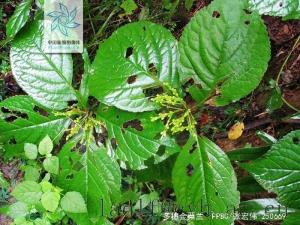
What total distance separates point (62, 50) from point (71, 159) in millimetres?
499

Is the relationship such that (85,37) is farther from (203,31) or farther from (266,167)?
(266,167)

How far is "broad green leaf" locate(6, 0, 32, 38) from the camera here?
1738 mm

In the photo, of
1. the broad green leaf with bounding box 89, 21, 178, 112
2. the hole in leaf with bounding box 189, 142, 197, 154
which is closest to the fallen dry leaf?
the hole in leaf with bounding box 189, 142, 197, 154

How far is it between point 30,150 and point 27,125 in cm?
12

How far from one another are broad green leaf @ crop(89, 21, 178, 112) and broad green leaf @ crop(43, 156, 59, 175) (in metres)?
0.40

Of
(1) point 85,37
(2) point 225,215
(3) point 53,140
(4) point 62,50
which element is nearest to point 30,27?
(4) point 62,50

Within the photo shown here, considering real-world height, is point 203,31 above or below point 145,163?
above

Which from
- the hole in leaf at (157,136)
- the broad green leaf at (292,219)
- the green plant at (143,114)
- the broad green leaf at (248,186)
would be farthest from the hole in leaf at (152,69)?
the broad green leaf at (292,219)

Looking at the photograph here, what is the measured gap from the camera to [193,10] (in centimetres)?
205

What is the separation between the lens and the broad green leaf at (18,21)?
174cm

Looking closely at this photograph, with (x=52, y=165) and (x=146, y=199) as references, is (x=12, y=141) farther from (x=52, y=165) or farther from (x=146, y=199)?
(x=146, y=199)

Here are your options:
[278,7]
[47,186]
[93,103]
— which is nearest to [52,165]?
[47,186]

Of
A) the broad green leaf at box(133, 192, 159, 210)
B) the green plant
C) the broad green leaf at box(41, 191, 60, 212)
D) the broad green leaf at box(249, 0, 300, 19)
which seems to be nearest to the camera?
the broad green leaf at box(249, 0, 300, 19)

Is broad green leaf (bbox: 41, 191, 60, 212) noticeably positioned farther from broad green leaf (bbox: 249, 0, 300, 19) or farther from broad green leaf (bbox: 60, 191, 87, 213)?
broad green leaf (bbox: 249, 0, 300, 19)
